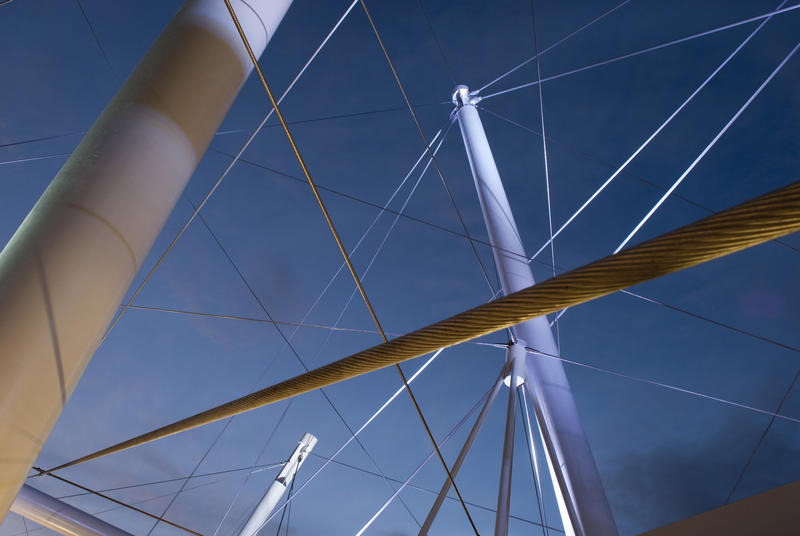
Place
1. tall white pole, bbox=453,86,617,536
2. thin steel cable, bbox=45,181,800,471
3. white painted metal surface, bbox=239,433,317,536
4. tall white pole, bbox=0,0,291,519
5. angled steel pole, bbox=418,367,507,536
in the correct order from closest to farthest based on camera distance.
→ thin steel cable, bbox=45,181,800,471
tall white pole, bbox=0,0,291,519
angled steel pole, bbox=418,367,507,536
tall white pole, bbox=453,86,617,536
white painted metal surface, bbox=239,433,317,536

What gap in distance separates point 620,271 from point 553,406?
5197mm

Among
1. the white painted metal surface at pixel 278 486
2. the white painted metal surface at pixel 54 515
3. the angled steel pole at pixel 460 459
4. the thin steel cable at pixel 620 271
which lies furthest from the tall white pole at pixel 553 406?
the white painted metal surface at pixel 278 486

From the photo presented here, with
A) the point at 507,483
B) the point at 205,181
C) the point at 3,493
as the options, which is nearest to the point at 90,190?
the point at 3,493

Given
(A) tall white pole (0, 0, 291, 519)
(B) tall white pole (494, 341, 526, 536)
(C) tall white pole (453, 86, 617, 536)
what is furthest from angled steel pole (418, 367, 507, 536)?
(A) tall white pole (0, 0, 291, 519)

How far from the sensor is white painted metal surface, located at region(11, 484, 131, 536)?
836 centimetres

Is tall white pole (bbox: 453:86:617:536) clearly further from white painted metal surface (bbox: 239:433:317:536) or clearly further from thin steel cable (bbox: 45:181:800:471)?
white painted metal surface (bbox: 239:433:317:536)

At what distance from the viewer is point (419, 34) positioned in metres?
19.3

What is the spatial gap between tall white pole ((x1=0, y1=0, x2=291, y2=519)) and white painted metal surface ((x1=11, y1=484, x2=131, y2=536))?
7.46 metres

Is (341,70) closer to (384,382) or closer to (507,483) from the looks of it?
(384,382)

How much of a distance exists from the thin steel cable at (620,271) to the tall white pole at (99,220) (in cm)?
110

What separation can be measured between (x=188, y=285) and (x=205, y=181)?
362cm

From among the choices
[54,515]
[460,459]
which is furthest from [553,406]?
[54,515]

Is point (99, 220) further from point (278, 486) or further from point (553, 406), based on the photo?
point (278, 486)

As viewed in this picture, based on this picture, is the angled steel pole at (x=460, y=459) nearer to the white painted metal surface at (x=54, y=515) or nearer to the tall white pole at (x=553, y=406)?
the tall white pole at (x=553, y=406)
